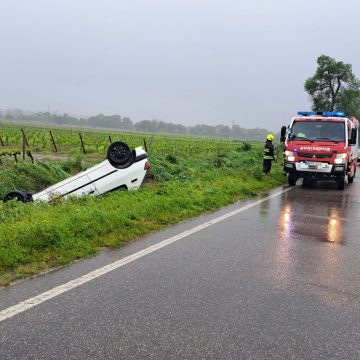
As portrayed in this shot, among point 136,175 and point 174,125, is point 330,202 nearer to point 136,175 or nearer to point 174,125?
point 136,175

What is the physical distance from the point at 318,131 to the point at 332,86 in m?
42.9

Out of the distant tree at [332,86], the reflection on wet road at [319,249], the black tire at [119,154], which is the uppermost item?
the distant tree at [332,86]

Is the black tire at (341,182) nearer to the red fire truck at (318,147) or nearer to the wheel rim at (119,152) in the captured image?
the red fire truck at (318,147)

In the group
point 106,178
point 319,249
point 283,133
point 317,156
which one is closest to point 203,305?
point 319,249

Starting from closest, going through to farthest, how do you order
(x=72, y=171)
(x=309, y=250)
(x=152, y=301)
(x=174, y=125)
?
(x=152, y=301), (x=309, y=250), (x=72, y=171), (x=174, y=125)

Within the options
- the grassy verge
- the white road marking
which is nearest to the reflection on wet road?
the white road marking

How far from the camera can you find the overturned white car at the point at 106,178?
9258 mm

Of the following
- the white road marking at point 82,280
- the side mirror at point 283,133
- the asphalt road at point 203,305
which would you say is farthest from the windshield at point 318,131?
the asphalt road at point 203,305

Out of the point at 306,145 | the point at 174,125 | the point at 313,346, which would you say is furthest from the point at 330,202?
the point at 174,125

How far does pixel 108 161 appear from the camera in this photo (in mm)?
10141

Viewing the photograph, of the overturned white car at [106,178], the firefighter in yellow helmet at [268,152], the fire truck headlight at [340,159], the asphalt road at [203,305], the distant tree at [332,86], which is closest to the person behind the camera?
the asphalt road at [203,305]

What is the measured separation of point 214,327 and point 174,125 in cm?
19667

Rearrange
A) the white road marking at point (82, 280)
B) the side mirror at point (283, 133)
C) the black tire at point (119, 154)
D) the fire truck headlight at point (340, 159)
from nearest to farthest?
the white road marking at point (82, 280)
the black tire at point (119, 154)
the fire truck headlight at point (340, 159)
the side mirror at point (283, 133)

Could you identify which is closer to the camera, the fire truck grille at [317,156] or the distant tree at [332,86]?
the fire truck grille at [317,156]
